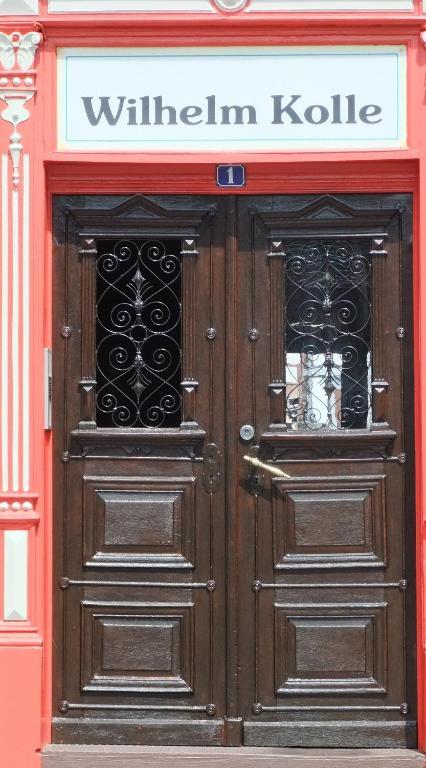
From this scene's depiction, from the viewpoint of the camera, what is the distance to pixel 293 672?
637 cm

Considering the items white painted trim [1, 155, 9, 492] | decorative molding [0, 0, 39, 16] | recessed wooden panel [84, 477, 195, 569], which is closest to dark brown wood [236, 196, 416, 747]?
recessed wooden panel [84, 477, 195, 569]

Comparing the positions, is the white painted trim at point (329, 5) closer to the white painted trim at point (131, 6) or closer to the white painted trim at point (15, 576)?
the white painted trim at point (131, 6)

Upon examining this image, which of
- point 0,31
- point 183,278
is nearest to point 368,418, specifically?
point 183,278

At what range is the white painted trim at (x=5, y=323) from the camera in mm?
6273

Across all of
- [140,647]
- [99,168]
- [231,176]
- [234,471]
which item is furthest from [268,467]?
[99,168]

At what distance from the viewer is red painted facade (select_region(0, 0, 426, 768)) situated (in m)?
6.23

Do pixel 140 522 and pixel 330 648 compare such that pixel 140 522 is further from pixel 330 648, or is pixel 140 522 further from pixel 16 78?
pixel 16 78

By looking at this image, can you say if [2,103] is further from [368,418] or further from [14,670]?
[14,670]

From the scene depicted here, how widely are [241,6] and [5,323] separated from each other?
2.10 m

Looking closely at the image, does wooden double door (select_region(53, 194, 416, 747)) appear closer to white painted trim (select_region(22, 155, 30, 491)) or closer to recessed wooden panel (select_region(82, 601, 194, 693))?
recessed wooden panel (select_region(82, 601, 194, 693))

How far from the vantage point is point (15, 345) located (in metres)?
6.28

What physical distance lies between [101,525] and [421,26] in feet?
10.5

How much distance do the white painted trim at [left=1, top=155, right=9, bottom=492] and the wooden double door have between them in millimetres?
300

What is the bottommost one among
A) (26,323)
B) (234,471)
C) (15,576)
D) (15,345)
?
(15,576)
